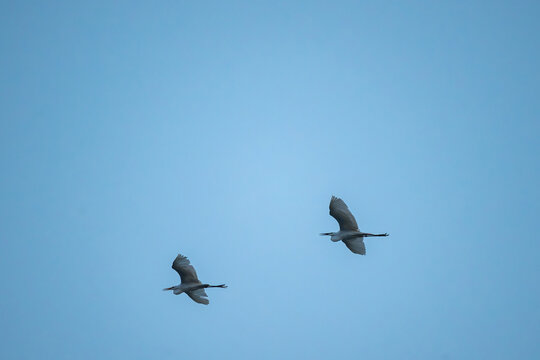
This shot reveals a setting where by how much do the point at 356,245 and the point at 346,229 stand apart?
5.09ft

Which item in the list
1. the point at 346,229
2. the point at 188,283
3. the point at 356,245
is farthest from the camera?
the point at 188,283

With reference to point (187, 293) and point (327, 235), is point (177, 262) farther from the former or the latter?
point (327, 235)

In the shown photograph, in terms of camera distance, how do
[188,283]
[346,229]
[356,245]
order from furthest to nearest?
[188,283] < [356,245] < [346,229]

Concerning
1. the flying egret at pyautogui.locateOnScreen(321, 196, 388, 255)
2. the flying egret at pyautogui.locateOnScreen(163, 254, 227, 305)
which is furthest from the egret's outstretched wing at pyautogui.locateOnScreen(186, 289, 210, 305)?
the flying egret at pyautogui.locateOnScreen(321, 196, 388, 255)

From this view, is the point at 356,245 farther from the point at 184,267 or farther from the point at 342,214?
the point at 184,267

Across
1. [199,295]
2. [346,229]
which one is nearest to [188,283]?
[199,295]

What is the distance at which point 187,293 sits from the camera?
40125 mm

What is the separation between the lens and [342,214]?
3716 centimetres

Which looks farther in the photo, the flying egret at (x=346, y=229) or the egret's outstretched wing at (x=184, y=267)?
the egret's outstretched wing at (x=184, y=267)

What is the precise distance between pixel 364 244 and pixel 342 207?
150 inches

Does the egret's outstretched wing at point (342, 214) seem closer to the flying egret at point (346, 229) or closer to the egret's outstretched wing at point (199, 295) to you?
the flying egret at point (346, 229)

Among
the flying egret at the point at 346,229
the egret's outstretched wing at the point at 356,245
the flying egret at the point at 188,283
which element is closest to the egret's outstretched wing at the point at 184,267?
the flying egret at the point at 188,283

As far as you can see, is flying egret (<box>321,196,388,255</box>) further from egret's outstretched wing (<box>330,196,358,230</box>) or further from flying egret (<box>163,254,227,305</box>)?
flying egret (<box>163,254,227,305</box>)

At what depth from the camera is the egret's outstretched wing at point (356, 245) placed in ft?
125
